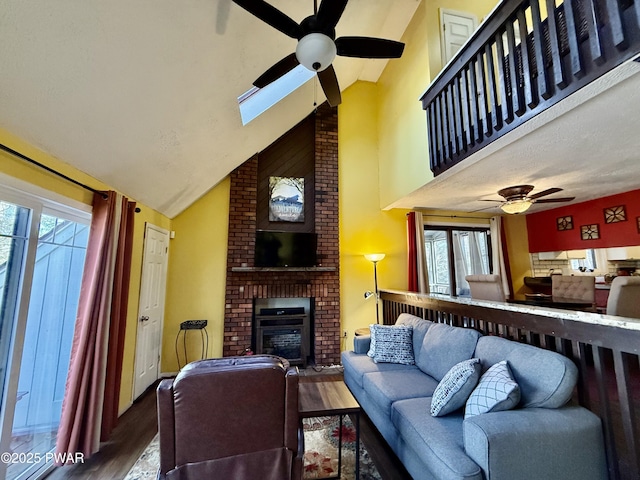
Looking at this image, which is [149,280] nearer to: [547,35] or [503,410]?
[503,410]

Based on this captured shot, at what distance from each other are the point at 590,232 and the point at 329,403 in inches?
210

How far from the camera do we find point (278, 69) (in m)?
2.23

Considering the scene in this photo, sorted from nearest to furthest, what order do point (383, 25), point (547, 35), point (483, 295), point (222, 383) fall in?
point (222, 383) < point (547, 35) < point (483, 295) < point (383, 25)

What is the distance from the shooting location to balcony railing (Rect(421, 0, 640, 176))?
1.49m

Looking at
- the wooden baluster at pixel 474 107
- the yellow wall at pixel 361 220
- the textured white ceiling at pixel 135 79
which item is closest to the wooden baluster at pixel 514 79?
the wooden baluster at pixel 474 107

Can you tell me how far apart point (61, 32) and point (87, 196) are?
131 cm

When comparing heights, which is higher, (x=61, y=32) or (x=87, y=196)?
(x=61, y=32)

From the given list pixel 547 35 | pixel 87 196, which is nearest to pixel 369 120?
pixel 547 35

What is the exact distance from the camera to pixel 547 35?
1884mm

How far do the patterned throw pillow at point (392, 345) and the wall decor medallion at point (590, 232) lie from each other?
3946mm

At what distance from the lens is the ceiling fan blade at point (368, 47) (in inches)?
81.2

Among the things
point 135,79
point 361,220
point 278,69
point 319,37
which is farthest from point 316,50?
point 361,220

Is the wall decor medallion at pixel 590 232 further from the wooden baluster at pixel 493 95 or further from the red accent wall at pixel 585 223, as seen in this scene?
the wooden baluster at pixel 493 95

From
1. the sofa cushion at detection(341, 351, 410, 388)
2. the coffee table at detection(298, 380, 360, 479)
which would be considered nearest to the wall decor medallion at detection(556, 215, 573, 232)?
the sofa cushion at detection(341, 351, 410, 388)
